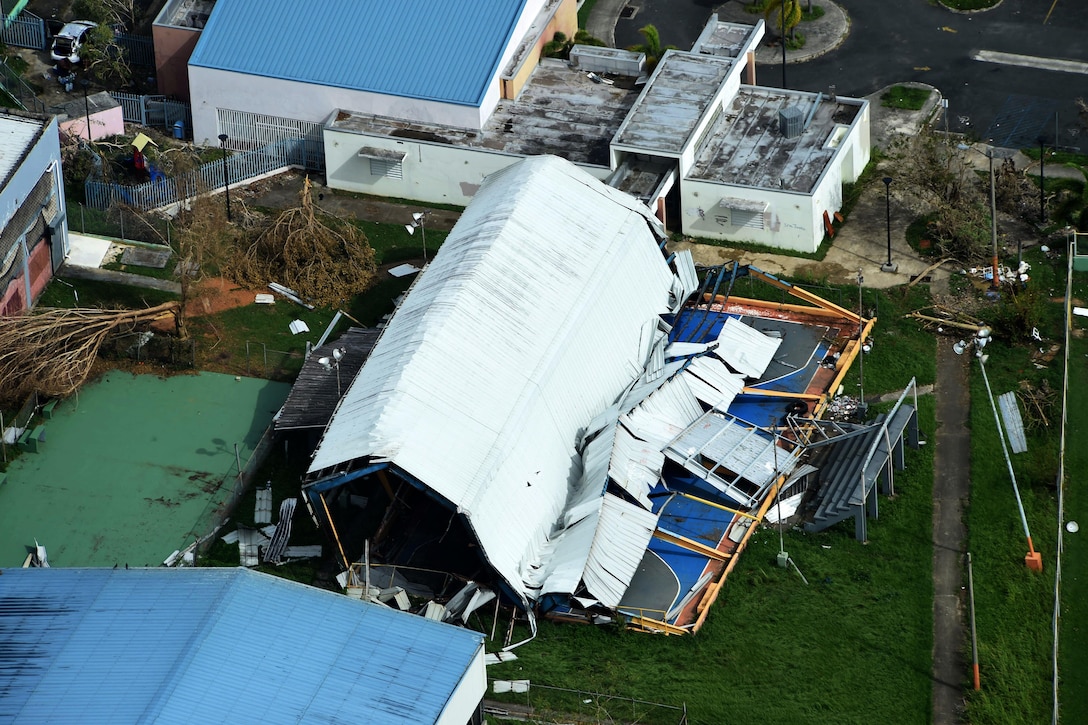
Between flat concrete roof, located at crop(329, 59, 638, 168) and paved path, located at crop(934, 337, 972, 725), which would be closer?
paved path, located at crop(934, 337, 972, 725)

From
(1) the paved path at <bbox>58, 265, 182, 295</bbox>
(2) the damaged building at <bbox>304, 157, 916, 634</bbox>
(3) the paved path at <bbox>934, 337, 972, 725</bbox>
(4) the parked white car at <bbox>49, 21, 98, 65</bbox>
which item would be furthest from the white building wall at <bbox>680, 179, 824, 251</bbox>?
(4) the parked white car at <bbox>49, 21, 98, 65</bbox>

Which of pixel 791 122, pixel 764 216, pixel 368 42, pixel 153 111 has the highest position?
pixel 368 42

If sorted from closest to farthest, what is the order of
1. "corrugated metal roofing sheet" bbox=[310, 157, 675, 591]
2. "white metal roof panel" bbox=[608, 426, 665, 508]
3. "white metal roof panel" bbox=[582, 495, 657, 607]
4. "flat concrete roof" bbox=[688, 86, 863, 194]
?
"white metal roof panel" bbox=[582, 495, 657, 607] → "corrugated metal roofing sheet" bbox=[310, 157, 675, 591] → "white metal roof panel" bbox=[608, 426, 665, 508] → "flat concrete roof" bbox=[688, 86, 863, 194]

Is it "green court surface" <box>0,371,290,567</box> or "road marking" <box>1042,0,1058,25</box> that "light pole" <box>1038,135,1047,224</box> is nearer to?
"road marking" <box>1042,0,1058,25</box>

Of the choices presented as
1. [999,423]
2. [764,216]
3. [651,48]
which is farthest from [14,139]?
[999,423]

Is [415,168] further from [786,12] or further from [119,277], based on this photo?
[786,12]

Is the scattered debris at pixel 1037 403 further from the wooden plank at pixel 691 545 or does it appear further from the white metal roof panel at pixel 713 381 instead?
the wooden plank at pixel 691 545
